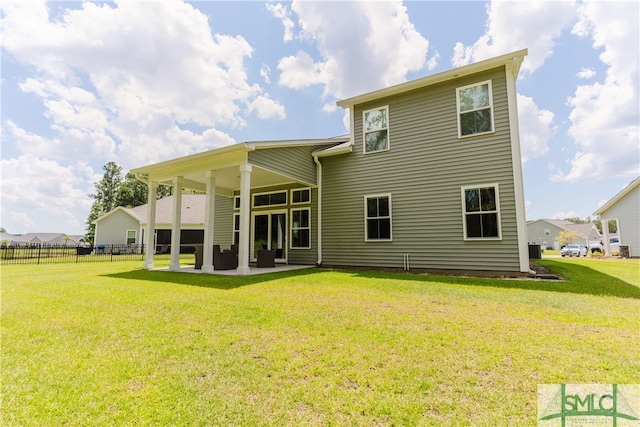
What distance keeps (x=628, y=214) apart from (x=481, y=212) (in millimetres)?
16876

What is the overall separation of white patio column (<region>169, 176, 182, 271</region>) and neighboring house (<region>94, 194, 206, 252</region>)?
12.4 m

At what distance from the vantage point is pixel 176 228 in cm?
937

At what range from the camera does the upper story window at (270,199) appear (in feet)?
38.1

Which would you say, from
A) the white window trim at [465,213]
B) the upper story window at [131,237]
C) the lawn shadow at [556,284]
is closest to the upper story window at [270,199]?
the lawn shadow at [556,284]

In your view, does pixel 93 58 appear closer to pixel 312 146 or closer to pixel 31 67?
pixel 31 67

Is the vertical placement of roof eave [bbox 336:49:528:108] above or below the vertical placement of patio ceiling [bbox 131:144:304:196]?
above

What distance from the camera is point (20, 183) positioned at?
52.7 ft

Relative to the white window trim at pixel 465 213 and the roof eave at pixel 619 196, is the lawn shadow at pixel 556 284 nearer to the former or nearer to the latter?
the white window trim at pixel 465 213

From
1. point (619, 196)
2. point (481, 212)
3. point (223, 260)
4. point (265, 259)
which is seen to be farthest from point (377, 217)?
point (619, 196)

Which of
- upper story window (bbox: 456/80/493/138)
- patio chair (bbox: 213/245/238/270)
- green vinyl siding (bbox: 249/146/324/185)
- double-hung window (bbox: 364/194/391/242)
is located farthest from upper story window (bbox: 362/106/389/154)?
patio chair (bbox: 213/245/238/270)

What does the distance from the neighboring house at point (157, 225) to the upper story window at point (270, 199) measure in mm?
10930

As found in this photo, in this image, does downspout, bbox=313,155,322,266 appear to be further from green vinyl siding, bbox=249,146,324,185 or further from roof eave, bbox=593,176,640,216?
roof eave, bbox=593,176,640,216

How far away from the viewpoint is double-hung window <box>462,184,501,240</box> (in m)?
7.60

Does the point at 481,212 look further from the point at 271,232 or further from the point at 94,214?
the point at 94,214
